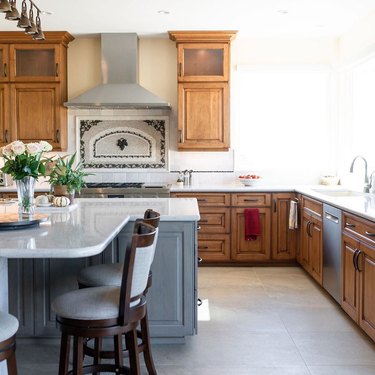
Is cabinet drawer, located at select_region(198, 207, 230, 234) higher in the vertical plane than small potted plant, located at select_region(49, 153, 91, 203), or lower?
lower

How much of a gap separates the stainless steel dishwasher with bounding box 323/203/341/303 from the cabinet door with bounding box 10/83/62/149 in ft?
10.5

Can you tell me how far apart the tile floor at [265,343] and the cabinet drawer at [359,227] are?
689 mm

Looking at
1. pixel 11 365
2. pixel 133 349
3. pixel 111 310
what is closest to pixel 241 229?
pixel 133 349

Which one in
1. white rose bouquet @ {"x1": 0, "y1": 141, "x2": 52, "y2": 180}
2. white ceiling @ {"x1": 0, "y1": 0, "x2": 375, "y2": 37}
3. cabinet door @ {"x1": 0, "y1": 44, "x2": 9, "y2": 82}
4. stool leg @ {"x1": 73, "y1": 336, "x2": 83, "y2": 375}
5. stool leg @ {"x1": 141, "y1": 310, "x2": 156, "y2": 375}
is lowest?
stool leg @ {"x1": 141, "y1": 310, "x2": 156, "y2": 375}

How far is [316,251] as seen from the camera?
4961 mm

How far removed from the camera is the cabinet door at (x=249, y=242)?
589 centimetres

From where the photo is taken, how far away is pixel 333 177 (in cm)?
632

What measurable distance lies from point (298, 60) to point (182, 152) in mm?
1759

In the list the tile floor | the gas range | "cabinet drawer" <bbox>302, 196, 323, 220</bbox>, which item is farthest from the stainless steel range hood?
the tile floor

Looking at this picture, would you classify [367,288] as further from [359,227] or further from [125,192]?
[125,192]

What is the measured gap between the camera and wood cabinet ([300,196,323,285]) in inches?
190

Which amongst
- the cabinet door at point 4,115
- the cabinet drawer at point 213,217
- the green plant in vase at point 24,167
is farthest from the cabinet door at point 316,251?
the cabinet door at point 4,115

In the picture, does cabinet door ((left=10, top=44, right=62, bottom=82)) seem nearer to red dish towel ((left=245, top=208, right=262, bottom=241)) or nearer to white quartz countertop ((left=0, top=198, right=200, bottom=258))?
white quartz countertop ((left=0, top=198, right=200, bottom=258))

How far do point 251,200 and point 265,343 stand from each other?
8.18ft
